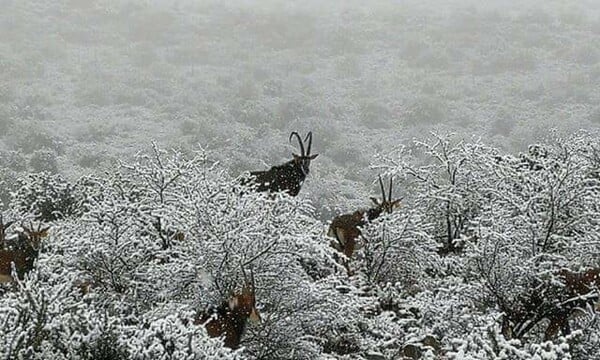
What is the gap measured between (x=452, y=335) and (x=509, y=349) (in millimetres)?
1879

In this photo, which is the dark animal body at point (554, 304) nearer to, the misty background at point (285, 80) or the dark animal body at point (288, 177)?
Result: the dark animal body at point (288, 177)

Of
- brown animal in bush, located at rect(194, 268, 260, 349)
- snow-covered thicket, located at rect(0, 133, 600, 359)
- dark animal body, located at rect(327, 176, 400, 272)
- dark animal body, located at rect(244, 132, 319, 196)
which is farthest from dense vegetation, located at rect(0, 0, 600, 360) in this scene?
dark animal body, located at rect(244, 132, 319, 196)

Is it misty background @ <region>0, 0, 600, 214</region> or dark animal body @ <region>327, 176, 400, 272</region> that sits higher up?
dark animal body @ <region>327, 176, 400, 272</region>

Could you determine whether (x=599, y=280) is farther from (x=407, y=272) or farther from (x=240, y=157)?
(x=240, y=157)

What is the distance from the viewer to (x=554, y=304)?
5191 millimetres

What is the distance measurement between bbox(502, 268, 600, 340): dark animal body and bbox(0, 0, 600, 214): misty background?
34.6 ft

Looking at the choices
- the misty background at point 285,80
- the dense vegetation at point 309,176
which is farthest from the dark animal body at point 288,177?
the misty background at point 285,80

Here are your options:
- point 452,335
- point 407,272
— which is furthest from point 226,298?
point 407,272

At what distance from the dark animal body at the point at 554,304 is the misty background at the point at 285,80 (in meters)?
10.5

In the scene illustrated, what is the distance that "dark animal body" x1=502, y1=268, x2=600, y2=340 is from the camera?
513cm

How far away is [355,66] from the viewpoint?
27641mm

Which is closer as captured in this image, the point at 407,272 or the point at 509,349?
the point at 509,349

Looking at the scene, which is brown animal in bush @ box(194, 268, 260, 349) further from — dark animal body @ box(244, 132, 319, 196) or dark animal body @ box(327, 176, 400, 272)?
dark animal body @ box(327, 176, 400, 272)

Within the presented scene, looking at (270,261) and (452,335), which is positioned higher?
(270,261)
